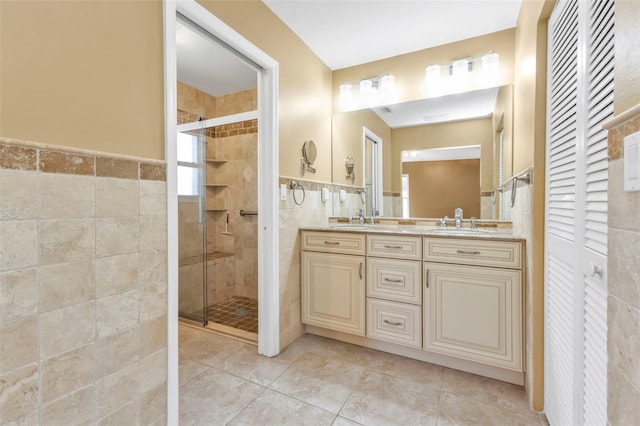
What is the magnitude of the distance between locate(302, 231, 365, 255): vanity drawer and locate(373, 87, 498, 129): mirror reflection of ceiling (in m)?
1.16

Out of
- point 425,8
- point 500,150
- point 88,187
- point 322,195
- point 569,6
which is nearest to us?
point 88,187

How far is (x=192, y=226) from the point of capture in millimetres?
2654

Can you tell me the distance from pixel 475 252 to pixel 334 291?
102 cm

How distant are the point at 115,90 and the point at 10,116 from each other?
→ 0.35 m

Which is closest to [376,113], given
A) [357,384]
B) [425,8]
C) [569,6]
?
[425,8]

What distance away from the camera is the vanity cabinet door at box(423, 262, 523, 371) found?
5.50 feet

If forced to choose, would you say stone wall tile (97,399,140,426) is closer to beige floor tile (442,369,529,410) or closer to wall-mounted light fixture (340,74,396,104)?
beige floor tile (442,369,529,410)

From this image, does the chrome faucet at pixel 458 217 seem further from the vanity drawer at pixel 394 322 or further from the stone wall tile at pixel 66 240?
the stone wall tile at pixel 66 240

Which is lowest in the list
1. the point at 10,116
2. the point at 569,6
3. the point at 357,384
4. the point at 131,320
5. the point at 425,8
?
the point at 357,384

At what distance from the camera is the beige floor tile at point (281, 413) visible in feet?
4.75

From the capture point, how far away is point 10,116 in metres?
0.88

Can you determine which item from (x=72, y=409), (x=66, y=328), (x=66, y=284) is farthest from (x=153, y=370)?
(x=66, y=284)

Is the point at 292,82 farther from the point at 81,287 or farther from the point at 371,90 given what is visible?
the point at 81,287

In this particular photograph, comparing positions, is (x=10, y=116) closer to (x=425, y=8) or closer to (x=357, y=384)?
(x=357, y=384)
